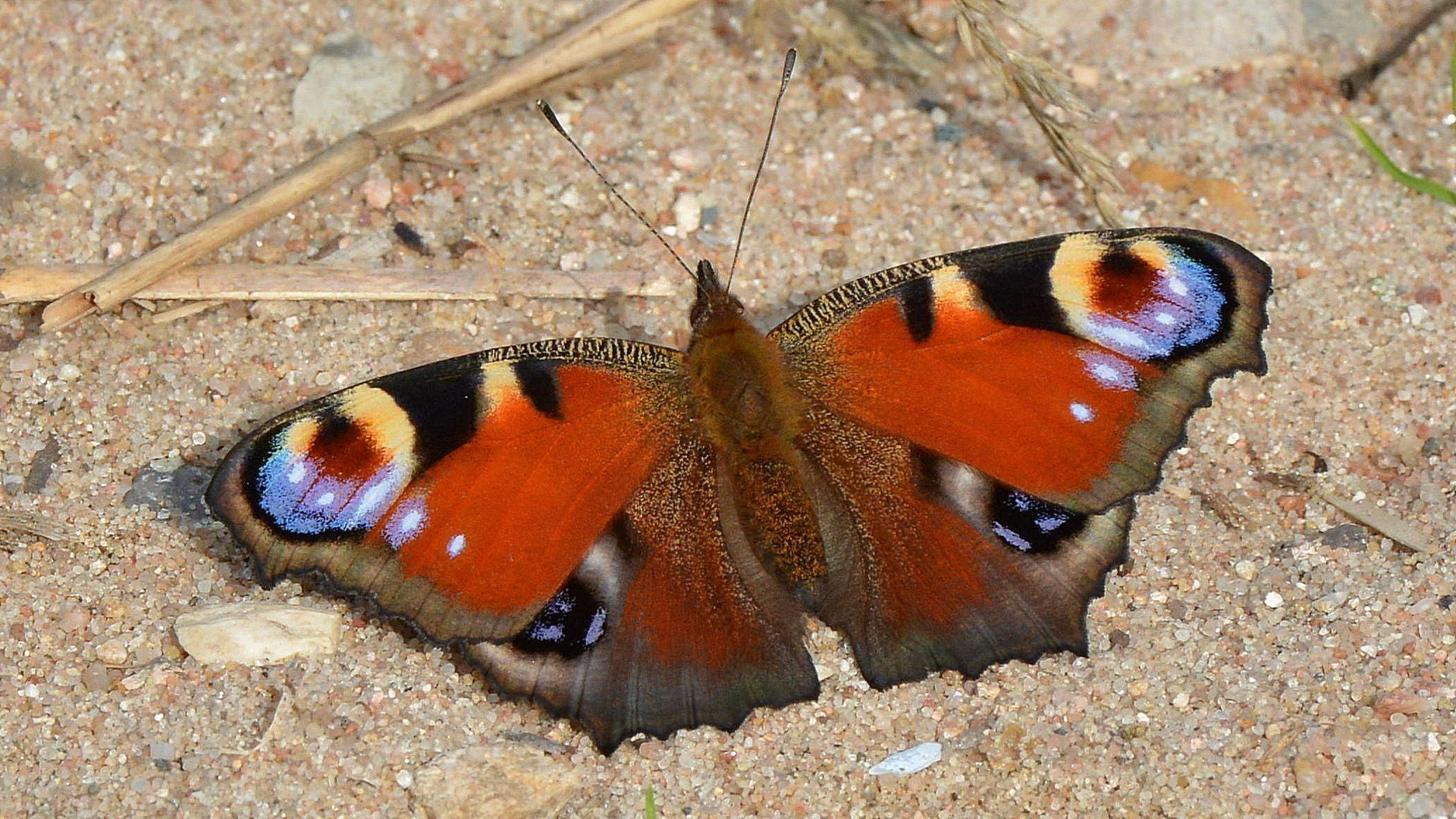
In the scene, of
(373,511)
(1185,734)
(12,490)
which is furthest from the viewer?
(12,490)

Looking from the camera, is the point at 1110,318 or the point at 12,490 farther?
the point at 12,490

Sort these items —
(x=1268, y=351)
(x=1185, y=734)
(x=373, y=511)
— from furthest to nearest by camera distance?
(x=1268, y=351)
(x=1185, y=734)
(x=373, y=511)

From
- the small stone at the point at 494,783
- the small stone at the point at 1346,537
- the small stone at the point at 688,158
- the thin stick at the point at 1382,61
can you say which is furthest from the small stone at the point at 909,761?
the thin stick at the point at 1382,61

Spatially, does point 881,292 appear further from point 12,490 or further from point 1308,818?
point 12,490

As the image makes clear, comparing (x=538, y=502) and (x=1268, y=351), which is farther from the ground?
(x=1268, y=351)

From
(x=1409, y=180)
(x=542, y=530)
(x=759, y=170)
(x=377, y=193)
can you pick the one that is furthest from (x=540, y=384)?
(x=1409, y=180)

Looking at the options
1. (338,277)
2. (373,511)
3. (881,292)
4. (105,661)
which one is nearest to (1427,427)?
(881,292)

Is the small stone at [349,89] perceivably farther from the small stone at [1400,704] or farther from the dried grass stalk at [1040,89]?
the small stone at [1400,704]
